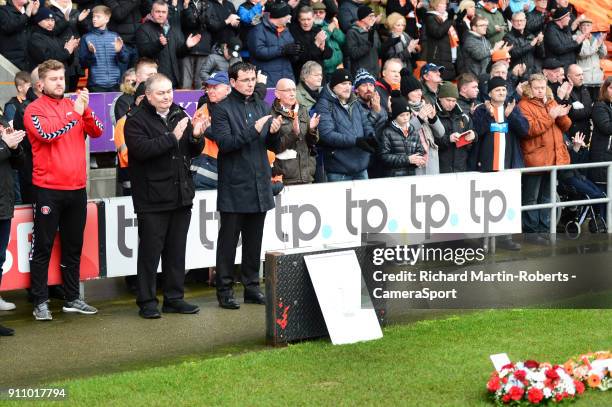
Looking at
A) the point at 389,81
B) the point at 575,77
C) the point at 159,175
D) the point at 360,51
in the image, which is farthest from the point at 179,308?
the point at 575,77

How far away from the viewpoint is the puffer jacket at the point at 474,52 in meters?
18.7

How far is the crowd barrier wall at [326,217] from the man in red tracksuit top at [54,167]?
15.5 inches

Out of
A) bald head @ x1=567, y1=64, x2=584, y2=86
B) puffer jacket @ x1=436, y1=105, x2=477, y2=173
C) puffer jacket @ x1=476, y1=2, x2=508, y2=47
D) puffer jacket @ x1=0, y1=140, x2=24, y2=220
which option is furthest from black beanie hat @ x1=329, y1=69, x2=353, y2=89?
puffer jacket @ x1=476, y1=2, x2=508, y2=47

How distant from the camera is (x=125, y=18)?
16078 mm

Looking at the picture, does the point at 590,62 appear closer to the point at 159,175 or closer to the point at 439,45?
the point at 439,45

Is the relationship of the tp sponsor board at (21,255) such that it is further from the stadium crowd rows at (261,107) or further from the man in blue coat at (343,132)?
the man in blue coat at (343,132)

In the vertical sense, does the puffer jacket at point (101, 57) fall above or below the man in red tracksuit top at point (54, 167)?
above

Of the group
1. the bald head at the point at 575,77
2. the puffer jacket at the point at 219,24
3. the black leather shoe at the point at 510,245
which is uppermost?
the puffer jacket at the point at 219,24

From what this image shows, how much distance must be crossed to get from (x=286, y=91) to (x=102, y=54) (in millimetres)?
3883

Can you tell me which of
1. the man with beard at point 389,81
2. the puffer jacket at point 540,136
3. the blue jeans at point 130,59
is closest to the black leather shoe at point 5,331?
the blue jeans at point 130,59

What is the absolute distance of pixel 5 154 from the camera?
10.9 m

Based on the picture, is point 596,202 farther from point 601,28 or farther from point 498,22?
point 601,28

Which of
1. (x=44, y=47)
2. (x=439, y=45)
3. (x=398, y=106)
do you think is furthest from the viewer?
(x=439, y=45)

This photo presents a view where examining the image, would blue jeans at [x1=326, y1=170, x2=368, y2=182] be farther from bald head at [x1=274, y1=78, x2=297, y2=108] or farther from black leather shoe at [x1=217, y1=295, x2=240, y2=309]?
black leather shoe at [x1=217, y1=295, x2=240, y2=309]
